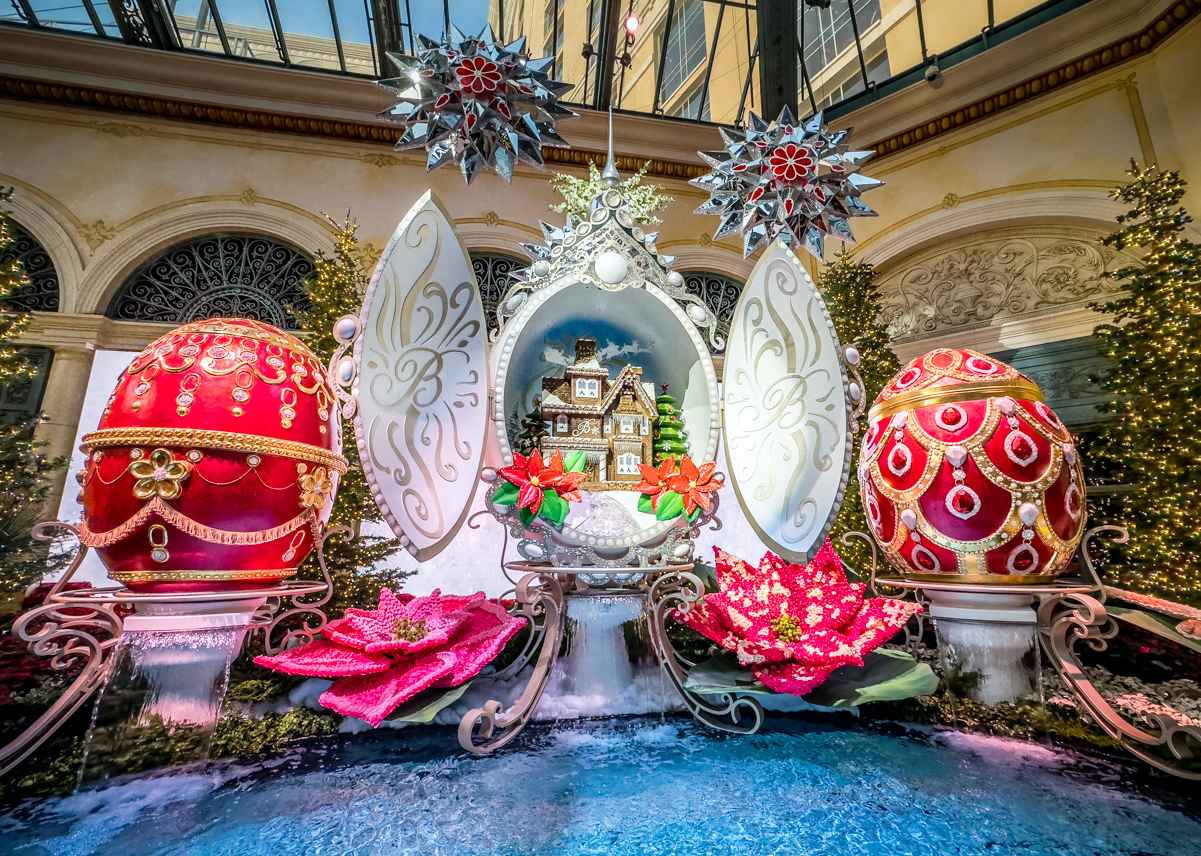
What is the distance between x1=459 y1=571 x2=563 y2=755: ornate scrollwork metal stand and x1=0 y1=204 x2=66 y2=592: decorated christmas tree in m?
3.33

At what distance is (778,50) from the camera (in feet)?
19.9

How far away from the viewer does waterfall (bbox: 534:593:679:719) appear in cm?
222

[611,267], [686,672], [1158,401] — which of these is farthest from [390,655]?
[1158,401]

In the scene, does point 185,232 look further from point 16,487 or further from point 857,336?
point 857,336

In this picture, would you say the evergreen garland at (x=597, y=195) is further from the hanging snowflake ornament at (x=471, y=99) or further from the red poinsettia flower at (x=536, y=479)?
the red poinsettia flower at (x=536, y=479)

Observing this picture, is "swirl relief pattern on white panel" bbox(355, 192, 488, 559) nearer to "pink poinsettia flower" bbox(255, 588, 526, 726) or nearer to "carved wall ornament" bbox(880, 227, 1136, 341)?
"pink poinsettia flower" bbox(255, 588, 526, 726)

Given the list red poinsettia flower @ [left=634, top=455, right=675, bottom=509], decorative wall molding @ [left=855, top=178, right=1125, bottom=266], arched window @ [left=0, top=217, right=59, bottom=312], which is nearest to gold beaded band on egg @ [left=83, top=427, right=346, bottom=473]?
red poinsettia flower @ [left=634, top=455, right=675, bottom=509]

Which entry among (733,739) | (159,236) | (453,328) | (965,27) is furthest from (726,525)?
(159,236)

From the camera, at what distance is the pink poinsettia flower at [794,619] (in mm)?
2035

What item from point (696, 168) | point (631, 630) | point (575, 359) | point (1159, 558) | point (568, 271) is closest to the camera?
point (631, 630)

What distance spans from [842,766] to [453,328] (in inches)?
84.9

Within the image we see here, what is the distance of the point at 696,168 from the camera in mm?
7969

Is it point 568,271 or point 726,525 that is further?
point 726,525

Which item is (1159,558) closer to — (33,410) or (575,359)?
(575,359)
